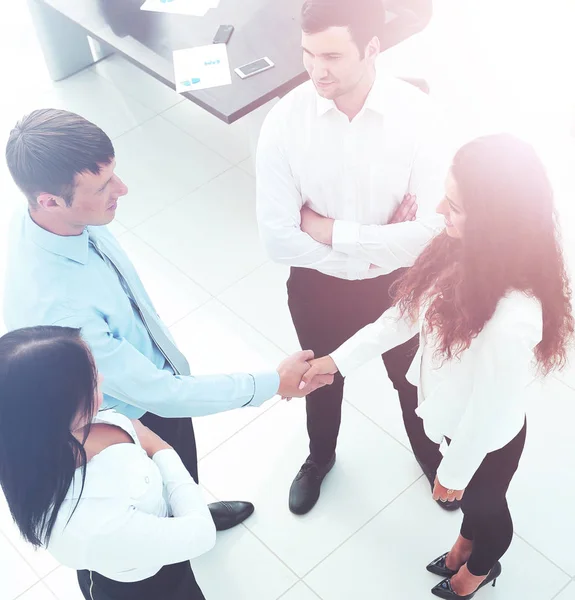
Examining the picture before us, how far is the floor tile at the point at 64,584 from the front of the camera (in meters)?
2.67

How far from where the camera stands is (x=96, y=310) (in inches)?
75.5

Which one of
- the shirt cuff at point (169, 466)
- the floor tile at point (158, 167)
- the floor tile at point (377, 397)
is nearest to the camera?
the shirt cuff at point (169, 466)

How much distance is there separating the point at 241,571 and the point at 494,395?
1.29 metres

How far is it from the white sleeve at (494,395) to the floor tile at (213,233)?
6.12ft

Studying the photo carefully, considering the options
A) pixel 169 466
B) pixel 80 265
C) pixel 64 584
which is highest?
pixel 80 265

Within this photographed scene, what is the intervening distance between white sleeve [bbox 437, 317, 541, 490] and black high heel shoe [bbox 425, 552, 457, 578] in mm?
681

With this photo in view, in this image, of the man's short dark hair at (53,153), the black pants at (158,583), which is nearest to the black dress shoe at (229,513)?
the black pants at (158,583)

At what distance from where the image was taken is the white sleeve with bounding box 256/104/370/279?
2199 mm

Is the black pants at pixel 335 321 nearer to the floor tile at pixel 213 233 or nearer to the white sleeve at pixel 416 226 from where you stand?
the white sleeve at pixel 416 226

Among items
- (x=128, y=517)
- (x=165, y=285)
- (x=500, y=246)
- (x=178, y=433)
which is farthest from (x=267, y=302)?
(x=128, y=517)

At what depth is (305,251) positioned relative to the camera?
7.36 feet

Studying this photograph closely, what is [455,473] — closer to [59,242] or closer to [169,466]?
[169,466]

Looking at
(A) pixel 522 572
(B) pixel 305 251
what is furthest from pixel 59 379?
(A) pixel 522 572

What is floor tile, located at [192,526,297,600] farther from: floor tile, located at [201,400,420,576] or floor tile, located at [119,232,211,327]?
floor tile, located at [119,232,211,327]
